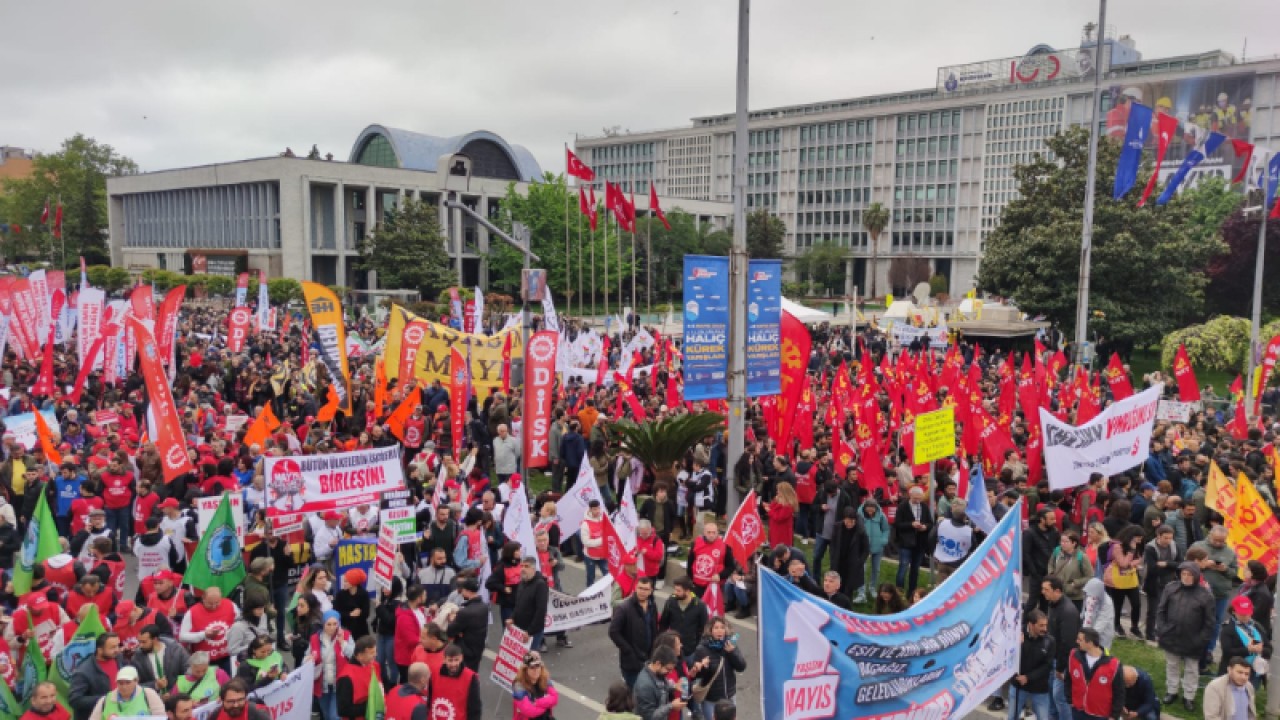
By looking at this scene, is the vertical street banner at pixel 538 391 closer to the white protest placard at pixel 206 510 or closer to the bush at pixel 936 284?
the white protest placard at pixel 206 510

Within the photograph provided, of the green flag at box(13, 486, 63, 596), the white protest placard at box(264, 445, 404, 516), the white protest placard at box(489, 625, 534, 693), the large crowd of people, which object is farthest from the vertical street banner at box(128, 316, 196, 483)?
the white protest placard at box(489, 625, 534, 693)

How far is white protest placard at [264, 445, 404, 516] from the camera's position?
977 centimetres

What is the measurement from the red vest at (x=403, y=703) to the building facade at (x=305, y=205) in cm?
5538

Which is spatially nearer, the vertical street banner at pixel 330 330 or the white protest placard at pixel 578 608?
the white protest placard at pixel 578 608

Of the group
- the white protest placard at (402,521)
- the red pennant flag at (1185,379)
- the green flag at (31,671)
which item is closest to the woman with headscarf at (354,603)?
the white protest placard at (402,521)

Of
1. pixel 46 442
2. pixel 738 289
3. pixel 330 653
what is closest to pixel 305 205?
pixel 46 442

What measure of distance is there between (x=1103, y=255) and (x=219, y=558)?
1247 inches

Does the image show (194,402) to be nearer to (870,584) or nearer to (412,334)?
(412,334)

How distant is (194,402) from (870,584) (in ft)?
41.3

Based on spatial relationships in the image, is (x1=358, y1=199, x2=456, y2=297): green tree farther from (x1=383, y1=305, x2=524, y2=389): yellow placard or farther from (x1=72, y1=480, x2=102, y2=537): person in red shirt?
(x1=72, y1=480, x2=102, y2=537): person in red shirt

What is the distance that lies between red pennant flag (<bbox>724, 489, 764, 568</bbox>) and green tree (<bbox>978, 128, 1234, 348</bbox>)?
27.1 m

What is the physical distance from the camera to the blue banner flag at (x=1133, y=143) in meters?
19.5

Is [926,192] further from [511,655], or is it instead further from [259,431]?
[511,655]

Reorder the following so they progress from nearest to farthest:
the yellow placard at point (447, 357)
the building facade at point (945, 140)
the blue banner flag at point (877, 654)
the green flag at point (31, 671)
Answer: the blue banner flag at point (877, 654) → the green flag at point (31, 671) → the yellow placard at point (447, 357) → the building facade at point (945, 140)
